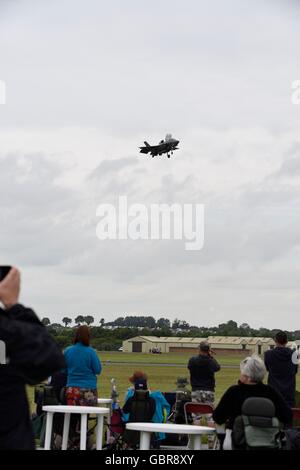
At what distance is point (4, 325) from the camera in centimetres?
373

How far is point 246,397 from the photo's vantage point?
686 centimetres

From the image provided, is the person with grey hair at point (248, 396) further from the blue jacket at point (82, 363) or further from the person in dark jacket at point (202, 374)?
the person in dark jacket at point (202, 374)

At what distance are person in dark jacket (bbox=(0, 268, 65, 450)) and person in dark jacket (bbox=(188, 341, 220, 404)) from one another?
24.7 feet

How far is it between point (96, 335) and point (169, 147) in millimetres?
75725

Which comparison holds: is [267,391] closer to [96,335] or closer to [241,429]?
[241,429]

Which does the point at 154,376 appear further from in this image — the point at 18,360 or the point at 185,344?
the point at 185,344

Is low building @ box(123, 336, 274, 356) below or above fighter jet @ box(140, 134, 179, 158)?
below

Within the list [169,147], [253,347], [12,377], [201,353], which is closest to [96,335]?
[253,347]

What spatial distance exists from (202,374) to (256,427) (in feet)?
16.2

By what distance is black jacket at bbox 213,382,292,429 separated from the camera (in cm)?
684

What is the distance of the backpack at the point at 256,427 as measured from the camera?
21.5 feet

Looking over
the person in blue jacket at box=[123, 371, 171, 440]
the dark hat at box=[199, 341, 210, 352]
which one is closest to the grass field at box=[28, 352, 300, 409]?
the dark hat at box=[199, 341, 210, 352]

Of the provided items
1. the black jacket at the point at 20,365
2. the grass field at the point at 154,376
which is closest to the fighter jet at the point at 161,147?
the grass field at the point at 154,376

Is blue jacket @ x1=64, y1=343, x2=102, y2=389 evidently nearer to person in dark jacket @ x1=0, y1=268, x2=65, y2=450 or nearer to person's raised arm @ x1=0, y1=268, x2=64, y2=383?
person in dark jacket @ x1=0, y1=268, x2=65, y2=450
